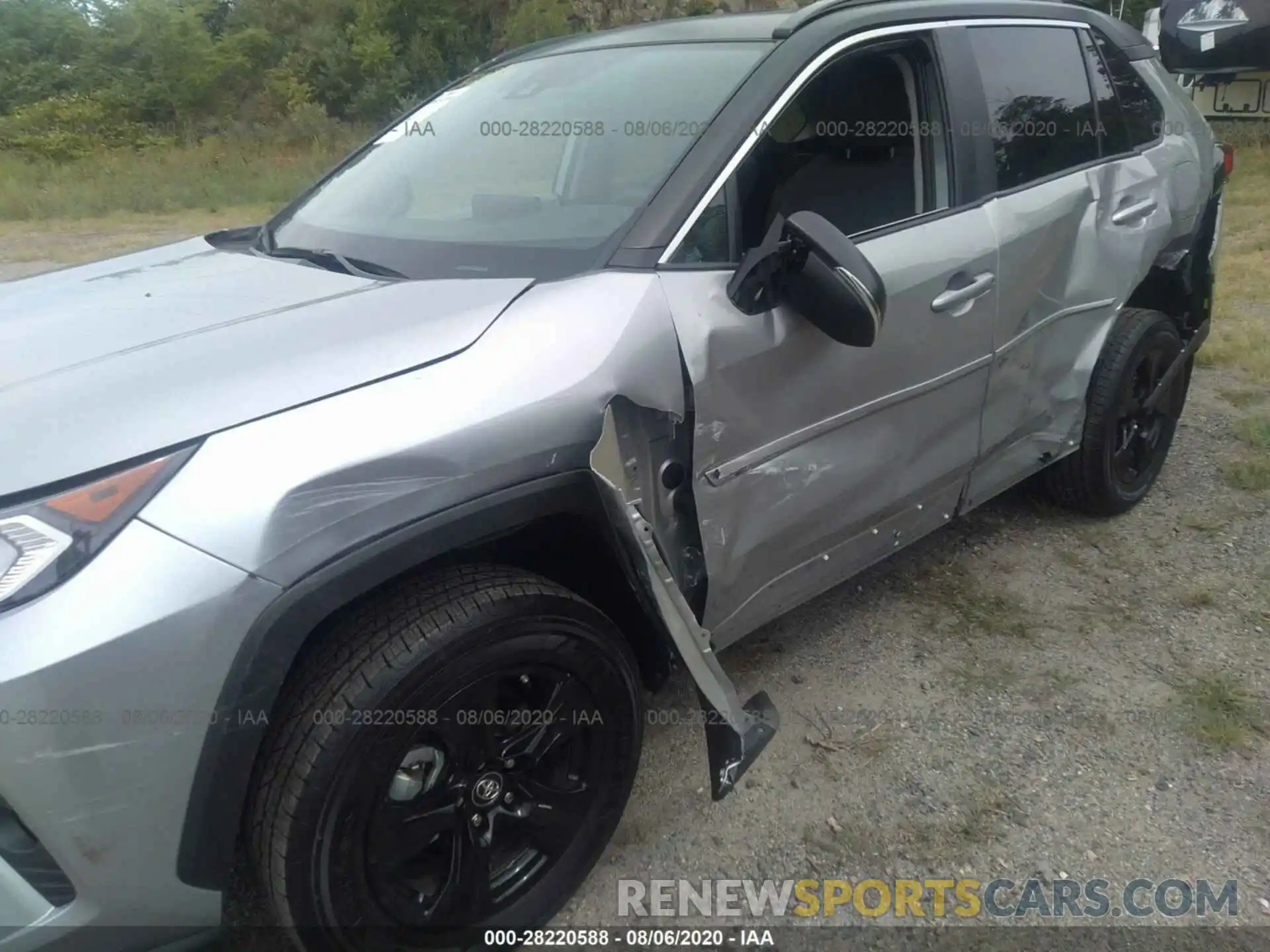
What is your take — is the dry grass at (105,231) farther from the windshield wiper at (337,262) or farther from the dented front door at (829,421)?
the dented front door at (829,421)

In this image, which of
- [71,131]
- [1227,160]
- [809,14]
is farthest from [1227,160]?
[71,131]

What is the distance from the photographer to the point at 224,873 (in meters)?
1.61

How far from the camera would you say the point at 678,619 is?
1.95 metres

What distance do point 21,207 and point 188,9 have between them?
12.4 m

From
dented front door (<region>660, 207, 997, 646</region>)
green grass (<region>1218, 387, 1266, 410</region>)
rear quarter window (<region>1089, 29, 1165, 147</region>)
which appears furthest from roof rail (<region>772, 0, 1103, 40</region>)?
green grass (<region>1218, 387, 1266, 410</region>)

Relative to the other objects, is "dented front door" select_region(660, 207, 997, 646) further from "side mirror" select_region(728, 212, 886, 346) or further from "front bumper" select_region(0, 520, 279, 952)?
"front bumper" select_region(0, 520, 279, 952)

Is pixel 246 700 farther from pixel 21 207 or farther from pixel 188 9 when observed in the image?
pixel 188 9

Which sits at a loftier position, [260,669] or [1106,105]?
[1106,105]

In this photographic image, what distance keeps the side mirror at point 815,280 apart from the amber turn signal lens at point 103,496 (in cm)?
117

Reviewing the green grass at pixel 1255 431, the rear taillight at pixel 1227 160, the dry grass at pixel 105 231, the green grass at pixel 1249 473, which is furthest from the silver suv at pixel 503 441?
the dry grass at pixel 105 231

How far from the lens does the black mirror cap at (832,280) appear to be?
6.56 feet

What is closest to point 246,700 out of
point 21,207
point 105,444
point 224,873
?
point 224,873

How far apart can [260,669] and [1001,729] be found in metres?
1.92

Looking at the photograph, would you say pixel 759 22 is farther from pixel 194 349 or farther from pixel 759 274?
pixel 194 349
